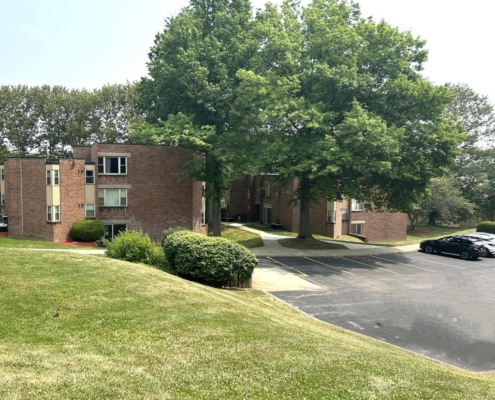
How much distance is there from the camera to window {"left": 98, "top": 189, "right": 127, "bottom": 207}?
101 feet

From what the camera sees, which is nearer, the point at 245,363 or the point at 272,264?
the point at 245,363

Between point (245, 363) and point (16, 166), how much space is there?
27.3 m

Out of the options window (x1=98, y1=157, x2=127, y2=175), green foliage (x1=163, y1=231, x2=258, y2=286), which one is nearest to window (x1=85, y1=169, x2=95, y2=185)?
window (x1=98, y1=157, x2=127, y2=175)

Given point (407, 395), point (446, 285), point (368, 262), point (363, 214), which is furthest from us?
point (363, 214)

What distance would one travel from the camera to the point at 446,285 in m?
18.8

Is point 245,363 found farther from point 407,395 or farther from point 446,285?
point 446,285

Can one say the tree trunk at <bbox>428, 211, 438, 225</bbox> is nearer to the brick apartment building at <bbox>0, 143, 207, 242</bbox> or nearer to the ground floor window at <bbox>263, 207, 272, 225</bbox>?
the ground floor window at <bbox>263, 207, 272, 225</bbox>

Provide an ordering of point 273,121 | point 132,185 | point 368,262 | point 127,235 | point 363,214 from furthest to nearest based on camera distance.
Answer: point 363,214, point 132,185, point 273,121, point 368,262, point 127,235

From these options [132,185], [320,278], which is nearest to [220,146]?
[132,185]

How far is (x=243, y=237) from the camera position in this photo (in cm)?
3503

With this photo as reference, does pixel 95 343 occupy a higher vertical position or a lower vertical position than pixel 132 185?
lower

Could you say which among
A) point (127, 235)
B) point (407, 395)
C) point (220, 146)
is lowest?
point (407, 395)

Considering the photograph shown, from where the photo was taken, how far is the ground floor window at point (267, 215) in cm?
4570

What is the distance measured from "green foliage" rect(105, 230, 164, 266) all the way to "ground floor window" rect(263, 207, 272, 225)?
99.9 ft
